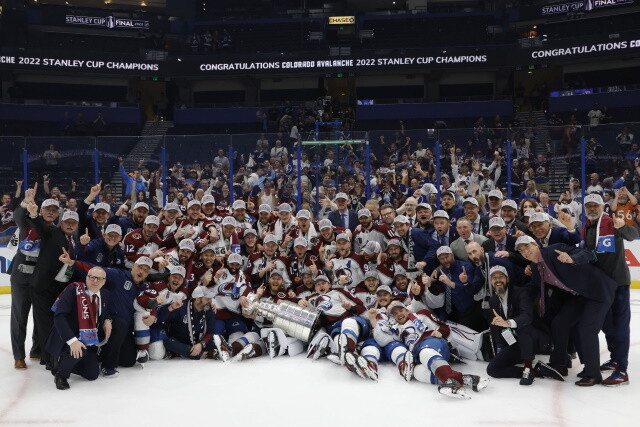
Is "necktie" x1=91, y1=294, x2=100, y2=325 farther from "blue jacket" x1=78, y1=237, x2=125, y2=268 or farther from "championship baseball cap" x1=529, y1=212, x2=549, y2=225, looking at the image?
"championship baseball cap" x1=529, y1=212, x2=549, y2=225

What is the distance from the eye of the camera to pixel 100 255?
7215mm

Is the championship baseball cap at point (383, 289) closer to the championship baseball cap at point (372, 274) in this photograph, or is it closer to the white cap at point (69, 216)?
the championship baseball cap at point (372, 274)

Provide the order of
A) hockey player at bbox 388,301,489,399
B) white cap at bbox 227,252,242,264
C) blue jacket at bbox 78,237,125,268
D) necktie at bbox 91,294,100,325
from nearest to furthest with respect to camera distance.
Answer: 1. hockey player at bbox 388,301,489,399
2. necktie at bbox 91,294,100,325
3. blue jacket at bbox 78,237,125,268
4. white cap at bbox 227,252,242,264

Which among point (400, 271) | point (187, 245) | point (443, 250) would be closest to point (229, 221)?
point (187, 245)

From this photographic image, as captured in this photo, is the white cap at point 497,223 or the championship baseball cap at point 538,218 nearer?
the championship baseball cap at point 538,218

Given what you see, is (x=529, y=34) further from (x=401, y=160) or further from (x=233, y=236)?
(x=233, y=236)

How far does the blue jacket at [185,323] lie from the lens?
7.21 metres

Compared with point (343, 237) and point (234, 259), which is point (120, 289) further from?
point (343, 237)

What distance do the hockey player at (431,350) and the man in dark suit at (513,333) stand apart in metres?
0.46

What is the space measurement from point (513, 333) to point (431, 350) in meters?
0.82

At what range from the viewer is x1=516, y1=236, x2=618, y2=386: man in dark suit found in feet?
19.7

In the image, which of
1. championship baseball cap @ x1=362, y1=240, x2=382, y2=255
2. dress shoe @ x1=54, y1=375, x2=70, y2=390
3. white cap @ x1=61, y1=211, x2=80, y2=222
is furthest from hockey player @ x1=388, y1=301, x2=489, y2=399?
white cap @ x1=61, y1=211, x2=80, y2=222

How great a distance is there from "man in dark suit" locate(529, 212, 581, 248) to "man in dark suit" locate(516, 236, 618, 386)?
21cm

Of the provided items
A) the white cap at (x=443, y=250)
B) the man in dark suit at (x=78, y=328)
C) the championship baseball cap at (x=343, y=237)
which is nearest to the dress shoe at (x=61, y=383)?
the man in dark suit at (x=78, y=328)
